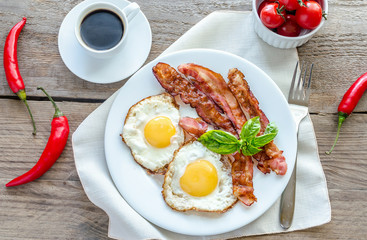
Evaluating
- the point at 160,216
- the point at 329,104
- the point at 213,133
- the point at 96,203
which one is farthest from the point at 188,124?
the point at 329,104

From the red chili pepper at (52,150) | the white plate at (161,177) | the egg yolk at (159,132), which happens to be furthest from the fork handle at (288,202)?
the red chili pepper at (52,150)

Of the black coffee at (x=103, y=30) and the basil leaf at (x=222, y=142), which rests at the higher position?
the black coffee at (x=103, y=30)

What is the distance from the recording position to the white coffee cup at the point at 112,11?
2.39m

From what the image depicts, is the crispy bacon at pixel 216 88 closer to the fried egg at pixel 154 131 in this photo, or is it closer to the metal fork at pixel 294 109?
the fried egg at pixel 154 131

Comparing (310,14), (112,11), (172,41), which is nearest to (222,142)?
(172,41)

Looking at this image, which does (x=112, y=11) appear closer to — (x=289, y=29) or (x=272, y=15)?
(x=272, y=15)

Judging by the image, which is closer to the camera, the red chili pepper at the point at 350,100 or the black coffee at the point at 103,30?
the black coffee at the point at 103,30

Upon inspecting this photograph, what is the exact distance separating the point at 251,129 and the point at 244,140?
8 cm

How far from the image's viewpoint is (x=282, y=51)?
262cm

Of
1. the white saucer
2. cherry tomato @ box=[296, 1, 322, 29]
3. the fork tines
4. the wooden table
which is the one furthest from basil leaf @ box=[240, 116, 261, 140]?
the white saucer

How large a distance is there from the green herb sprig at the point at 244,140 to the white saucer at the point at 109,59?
2.27 feet

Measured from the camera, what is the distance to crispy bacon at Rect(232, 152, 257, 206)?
2.36 meters

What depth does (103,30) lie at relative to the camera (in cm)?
245

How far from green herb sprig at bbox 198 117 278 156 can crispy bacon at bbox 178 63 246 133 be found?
0.14 m
